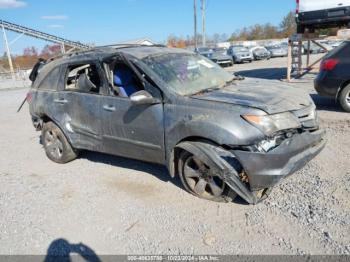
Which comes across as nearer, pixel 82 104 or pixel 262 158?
pixel 262 158

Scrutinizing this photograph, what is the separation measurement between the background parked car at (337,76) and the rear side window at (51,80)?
213 inches

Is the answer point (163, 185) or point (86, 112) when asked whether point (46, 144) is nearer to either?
point (86, 112)

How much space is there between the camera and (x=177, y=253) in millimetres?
3033

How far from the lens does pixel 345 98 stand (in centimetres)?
720

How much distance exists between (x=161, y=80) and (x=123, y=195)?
1517 mm

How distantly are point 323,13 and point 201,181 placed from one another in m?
9.46

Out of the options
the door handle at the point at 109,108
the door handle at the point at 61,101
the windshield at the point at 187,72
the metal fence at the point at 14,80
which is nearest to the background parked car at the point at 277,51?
the metal fence at the point at 14,80

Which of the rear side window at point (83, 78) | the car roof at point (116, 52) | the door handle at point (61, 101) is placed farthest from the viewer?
the door handle at point (61, 101)

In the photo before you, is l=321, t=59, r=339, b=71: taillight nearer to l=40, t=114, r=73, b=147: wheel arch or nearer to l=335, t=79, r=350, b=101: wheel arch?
l=335, t=79, r=350, b=101: wheel arch

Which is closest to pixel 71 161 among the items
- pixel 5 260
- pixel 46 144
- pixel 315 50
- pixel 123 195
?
pixel 46 144

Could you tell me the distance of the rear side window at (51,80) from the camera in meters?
5.57

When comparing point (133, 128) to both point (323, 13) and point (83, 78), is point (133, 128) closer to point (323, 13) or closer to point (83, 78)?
point (83, 78)

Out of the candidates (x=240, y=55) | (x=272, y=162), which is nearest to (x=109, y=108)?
(x=272, y=162)

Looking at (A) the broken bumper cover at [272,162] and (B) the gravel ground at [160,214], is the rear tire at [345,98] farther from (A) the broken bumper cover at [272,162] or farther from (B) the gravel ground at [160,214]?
(A) the broken bumper cover at [272,162]
